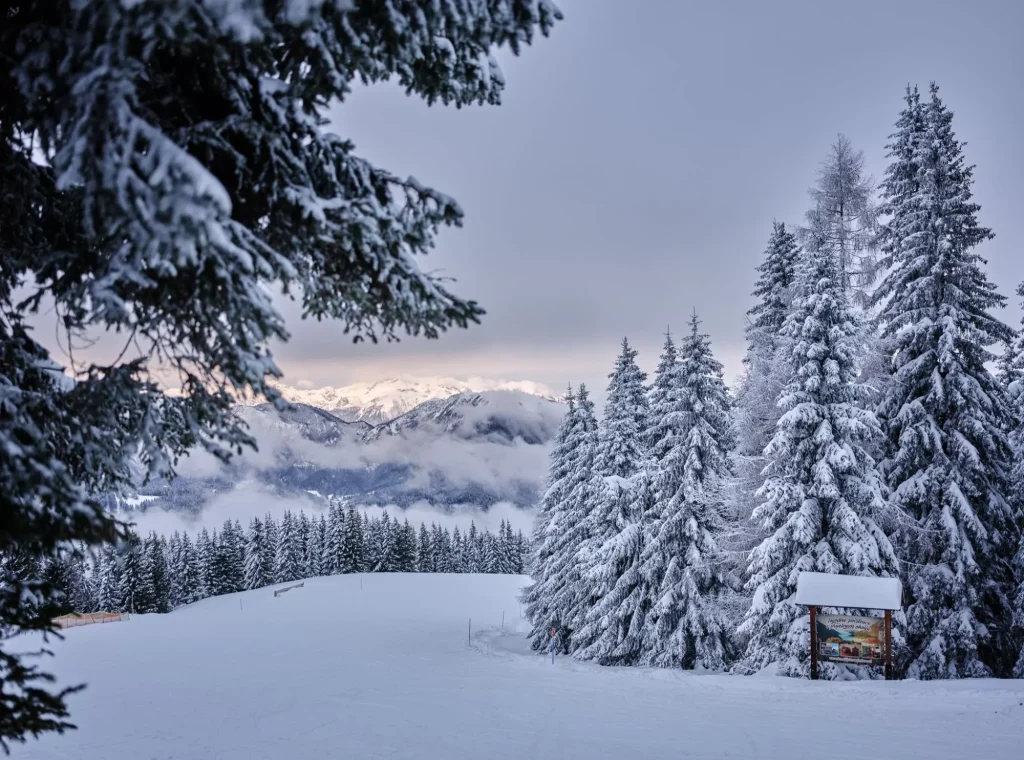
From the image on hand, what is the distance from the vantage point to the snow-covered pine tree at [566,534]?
25.8 meters

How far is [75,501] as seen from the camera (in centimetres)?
335

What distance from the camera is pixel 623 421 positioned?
24.8m

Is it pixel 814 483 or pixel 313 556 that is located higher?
pixel 814 483

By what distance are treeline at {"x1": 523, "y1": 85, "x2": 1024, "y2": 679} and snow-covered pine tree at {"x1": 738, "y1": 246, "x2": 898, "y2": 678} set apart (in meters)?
0.05

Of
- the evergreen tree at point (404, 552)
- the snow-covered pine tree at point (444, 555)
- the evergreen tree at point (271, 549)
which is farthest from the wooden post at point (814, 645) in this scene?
the snow-covered pine tree at point (444, 555)

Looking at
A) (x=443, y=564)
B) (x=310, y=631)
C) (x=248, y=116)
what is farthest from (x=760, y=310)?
(x=443, y=564)

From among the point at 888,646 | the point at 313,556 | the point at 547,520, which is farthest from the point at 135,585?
the point at 888,646

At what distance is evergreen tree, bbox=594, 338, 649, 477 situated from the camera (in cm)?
2441

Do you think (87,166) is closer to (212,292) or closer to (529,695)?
(212,292)

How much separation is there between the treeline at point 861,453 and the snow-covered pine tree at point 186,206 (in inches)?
574

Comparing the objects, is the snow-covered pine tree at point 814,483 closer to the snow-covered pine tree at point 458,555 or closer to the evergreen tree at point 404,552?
the evergreen tree at point 404,552

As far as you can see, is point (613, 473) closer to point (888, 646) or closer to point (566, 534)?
point (566, 534)

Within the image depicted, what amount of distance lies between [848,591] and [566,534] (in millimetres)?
13947

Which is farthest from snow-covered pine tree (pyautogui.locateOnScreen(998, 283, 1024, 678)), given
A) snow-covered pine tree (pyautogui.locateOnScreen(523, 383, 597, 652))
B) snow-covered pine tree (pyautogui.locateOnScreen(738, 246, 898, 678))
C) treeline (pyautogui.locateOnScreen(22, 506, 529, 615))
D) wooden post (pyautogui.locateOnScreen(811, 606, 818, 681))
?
treeline (pyautogui.locateOnScreen(22, 506, 529, 615))
